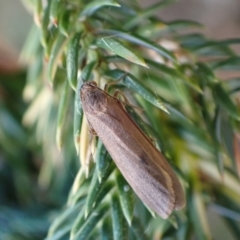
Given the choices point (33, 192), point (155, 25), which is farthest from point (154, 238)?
point (33, 192)

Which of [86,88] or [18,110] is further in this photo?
[18,110]

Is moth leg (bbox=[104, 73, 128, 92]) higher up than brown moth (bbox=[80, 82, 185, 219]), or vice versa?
moth leg (bbox=[104, 73, 128, 92])

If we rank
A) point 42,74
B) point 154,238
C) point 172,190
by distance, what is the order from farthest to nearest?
point 42,74 < point 154,238 < point 172,190

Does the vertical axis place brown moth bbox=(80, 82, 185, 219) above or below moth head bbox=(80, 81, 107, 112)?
below

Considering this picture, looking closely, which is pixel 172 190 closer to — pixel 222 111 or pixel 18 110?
pixel 222 111

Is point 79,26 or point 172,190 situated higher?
point 79,26
